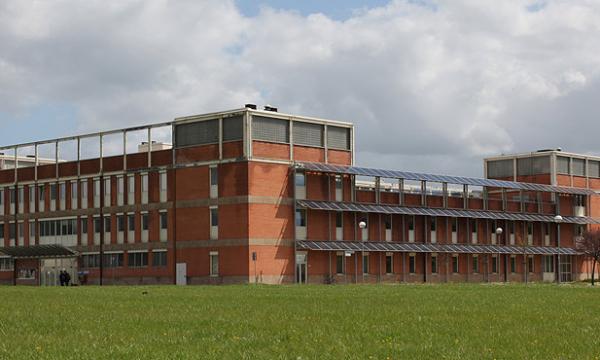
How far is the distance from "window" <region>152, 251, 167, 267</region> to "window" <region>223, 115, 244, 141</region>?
11.0 meters

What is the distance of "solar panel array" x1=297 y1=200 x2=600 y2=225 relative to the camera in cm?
8094

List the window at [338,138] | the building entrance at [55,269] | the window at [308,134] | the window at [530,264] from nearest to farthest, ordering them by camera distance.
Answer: the window at [308,134]
the window at [338,138]
the building entrance at [55,269]
the window at [530,264]

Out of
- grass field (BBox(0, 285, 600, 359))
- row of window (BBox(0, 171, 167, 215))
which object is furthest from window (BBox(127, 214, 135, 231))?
grass field (BBox(0, 285, 600, 359))

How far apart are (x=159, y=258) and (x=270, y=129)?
13900mm

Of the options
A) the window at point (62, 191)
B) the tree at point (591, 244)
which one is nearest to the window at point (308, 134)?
the window at point (62, 191)

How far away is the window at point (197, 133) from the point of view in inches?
3164

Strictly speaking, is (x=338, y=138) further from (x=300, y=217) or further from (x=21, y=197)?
(x=21, y=197)

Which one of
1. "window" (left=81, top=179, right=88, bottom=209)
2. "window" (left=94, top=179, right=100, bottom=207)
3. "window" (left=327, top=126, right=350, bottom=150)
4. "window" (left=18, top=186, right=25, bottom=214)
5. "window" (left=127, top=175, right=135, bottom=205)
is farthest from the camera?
"window" (left=18, top=186, right=25, bottom=214)

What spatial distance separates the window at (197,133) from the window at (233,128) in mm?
809

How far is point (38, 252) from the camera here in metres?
94.6

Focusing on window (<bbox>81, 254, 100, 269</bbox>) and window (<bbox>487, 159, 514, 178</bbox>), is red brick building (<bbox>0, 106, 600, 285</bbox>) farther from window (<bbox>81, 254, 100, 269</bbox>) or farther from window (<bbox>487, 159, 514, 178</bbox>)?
window (<bbox>487, 159, 514, 178</bbox>)

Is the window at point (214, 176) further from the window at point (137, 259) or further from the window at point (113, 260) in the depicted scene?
the window at point (113, 260)

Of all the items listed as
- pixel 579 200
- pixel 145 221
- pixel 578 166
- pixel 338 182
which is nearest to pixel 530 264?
pixel 579 200

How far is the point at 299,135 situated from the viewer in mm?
81875
